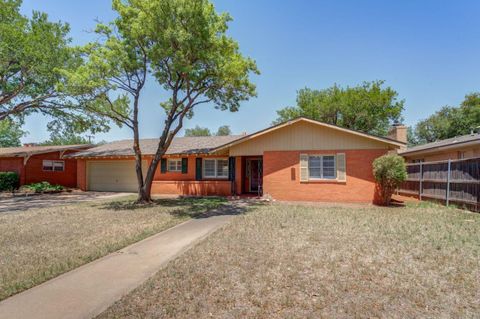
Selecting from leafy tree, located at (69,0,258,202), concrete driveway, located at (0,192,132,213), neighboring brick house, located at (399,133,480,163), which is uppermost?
leafy tree, located at (69,0,258,202)

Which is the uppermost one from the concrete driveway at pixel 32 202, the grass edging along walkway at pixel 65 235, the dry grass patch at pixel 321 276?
the dry grass patch at pixel 321 276

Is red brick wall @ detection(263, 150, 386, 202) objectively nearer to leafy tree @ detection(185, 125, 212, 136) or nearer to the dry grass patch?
the dry grass patch

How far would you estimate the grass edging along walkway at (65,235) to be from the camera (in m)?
5.15

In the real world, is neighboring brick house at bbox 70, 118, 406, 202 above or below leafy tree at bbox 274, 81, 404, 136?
below

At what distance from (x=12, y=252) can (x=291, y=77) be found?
20.5 metres

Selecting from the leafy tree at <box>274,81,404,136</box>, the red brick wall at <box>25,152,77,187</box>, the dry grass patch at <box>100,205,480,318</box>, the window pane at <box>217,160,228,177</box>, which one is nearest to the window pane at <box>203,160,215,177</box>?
the window pane at <box>217,160,228,177</box>

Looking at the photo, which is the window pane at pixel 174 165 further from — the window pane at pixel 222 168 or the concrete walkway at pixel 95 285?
the concrete walkway at pixel 95 285

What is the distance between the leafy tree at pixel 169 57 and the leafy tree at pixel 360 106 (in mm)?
21160

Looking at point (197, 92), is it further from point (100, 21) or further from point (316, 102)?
point (316, 102)

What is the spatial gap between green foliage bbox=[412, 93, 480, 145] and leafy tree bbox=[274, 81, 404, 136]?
904 cm

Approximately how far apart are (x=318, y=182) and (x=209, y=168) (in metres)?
7.29

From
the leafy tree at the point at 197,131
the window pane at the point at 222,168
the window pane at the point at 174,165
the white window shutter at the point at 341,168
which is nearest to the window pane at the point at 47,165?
the window pane at the point at 174,165

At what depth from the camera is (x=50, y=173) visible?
2314cm

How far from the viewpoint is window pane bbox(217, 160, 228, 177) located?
60.0ft
